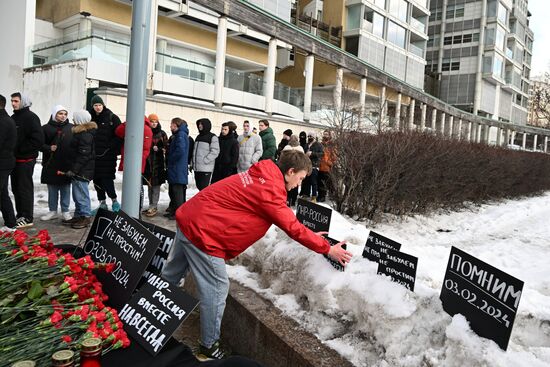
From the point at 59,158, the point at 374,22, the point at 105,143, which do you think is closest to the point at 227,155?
the point at 105,143

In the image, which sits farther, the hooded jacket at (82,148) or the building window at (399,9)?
the building window at (399,9)

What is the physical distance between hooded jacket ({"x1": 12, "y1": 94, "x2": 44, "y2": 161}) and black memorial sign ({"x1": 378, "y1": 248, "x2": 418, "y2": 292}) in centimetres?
506

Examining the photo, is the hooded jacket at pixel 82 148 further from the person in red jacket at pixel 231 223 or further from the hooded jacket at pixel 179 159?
the person in red jacket at pixel 231 223

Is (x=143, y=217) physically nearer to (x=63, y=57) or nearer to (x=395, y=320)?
(x=395, y=320)

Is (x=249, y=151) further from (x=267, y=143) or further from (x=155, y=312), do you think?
(x=155, y=312)

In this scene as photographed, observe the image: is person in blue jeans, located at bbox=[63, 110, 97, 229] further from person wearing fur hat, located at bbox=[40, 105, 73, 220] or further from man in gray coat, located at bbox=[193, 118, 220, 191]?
man in gray coat, located at bbox=[193, 118, 220, 191]

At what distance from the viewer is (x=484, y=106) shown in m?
53.5

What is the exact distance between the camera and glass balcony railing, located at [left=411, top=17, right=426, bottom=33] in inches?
1602

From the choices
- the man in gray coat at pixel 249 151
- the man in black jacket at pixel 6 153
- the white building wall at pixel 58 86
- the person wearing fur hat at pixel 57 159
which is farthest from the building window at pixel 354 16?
the man in black jacket at pixel 6 153

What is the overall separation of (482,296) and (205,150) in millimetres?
5775

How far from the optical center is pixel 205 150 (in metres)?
7.60

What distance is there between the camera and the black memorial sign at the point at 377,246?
10.6 feet

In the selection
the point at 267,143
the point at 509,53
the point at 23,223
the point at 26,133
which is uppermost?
the point at 509,53

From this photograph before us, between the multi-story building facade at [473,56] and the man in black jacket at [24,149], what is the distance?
175 feet
